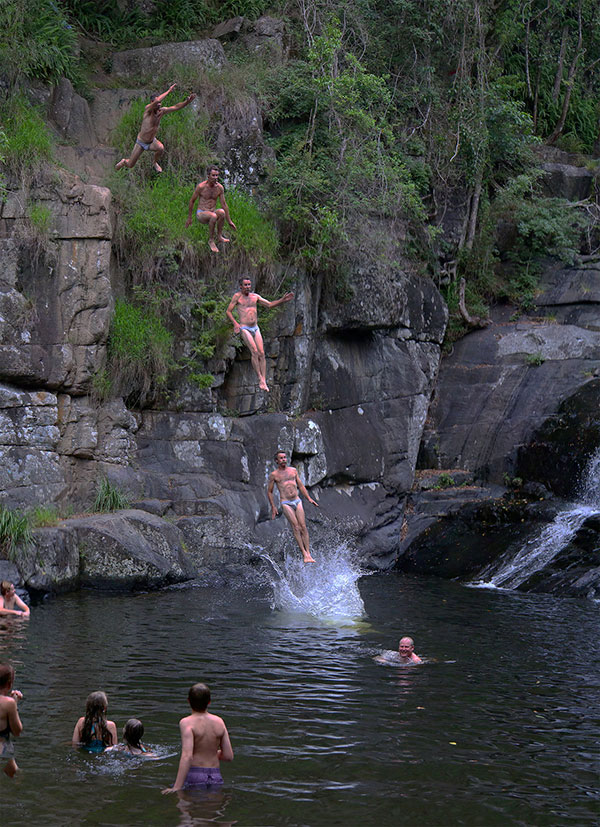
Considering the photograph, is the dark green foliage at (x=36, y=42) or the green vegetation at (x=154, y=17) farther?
the green vegetation at (x=154, y=17)

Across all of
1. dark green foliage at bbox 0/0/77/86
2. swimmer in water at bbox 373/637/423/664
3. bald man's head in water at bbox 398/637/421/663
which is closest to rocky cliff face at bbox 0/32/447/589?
dark green foliage at bbox 0/0/77/86

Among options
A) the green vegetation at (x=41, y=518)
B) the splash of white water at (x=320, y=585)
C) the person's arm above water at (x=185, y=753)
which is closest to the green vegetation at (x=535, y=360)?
the splash of white water at (x=320, y=585)

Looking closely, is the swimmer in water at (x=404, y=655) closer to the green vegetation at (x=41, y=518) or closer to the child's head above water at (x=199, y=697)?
the child's head above water at (x=199, y=697)

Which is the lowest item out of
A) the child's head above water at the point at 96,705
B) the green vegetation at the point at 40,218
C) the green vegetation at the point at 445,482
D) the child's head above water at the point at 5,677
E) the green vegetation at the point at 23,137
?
the green vegetation at the point at 445,482

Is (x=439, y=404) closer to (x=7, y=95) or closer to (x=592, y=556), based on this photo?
(x=592, y=556)

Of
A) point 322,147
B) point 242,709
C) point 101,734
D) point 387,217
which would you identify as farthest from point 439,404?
point 101,734

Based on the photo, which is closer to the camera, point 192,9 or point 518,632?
point 518,632

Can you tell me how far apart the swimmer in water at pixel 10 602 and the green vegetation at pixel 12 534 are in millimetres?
1545

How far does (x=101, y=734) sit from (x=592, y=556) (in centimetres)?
1211

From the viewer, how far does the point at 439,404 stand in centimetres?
2498

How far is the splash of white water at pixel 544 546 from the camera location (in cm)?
1889

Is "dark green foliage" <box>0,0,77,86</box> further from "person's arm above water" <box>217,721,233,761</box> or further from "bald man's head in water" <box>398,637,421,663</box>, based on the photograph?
"person's arm above water" <box>217,721,233,761</box>

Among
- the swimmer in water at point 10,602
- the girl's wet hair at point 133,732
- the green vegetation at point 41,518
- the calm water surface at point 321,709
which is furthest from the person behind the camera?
the green vegetation at point 41,518

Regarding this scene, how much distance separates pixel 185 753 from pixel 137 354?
13.0m
